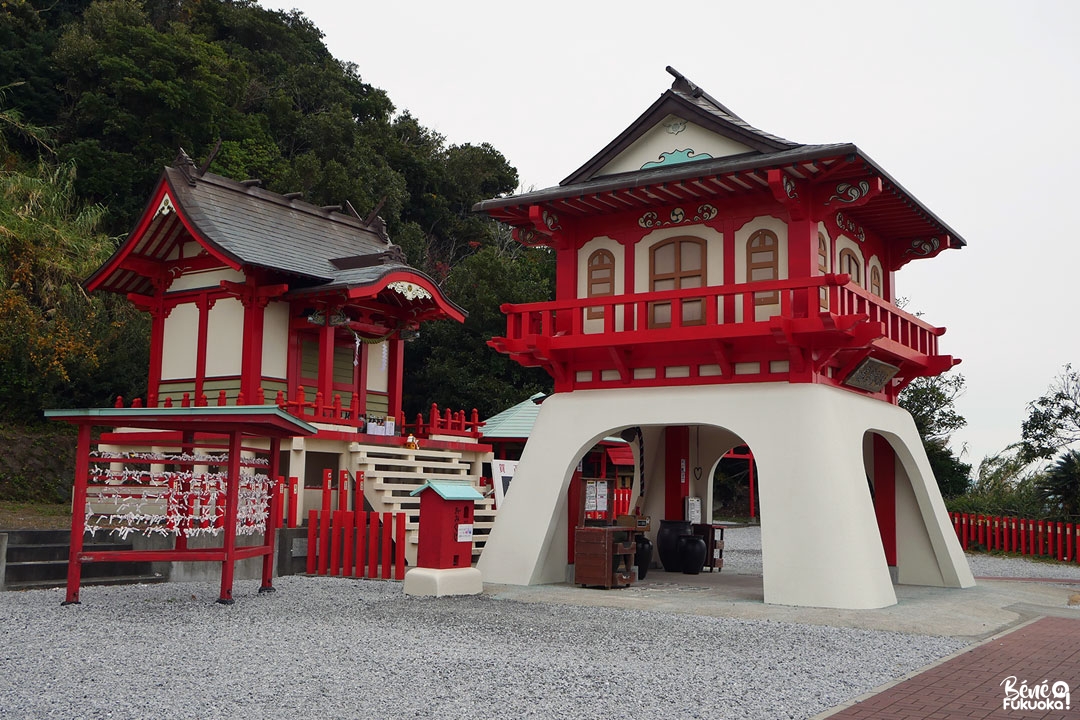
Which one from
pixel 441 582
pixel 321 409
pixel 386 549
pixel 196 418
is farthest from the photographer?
pixel 321 409

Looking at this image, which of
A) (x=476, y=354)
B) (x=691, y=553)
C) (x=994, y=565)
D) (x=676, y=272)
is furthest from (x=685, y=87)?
(x=476, y=354)

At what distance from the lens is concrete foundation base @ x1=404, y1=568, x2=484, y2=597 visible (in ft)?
42.6

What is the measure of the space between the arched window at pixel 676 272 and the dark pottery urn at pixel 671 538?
14.3 feet

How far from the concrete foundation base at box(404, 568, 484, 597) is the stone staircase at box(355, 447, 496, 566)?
10.3 feet

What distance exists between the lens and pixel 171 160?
111 ft

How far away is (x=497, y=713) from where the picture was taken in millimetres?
6609

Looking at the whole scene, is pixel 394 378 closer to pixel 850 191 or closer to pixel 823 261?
pixel 823 261

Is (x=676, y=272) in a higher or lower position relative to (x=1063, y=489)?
higher

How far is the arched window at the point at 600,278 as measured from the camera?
15727 mm

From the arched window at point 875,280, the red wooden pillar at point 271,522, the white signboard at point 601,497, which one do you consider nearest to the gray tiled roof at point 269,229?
the red wooden pillar at point 271,522

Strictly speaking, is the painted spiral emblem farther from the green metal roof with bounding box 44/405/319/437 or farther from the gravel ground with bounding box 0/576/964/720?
the green metal roof with bounding box 44/405/319/437

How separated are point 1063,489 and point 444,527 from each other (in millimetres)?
18492

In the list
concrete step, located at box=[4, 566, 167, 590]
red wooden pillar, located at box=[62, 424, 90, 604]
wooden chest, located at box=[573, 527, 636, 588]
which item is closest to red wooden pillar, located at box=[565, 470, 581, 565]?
wooden chest, located at box=[573, 527, 636, 588]

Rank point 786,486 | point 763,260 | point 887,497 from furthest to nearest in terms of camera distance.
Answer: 1. point 887,497
2. point 763,260
3. point 786,486
